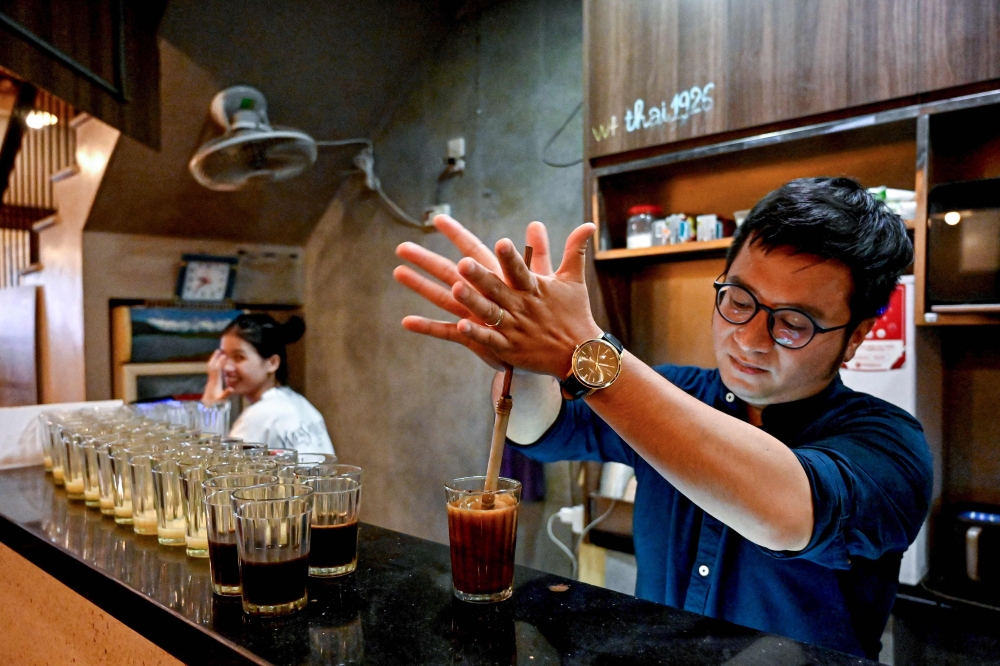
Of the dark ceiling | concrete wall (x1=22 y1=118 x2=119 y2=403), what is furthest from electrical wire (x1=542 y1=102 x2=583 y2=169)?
concrete wall (x1=22 y1=118 x2=119 y2=403)

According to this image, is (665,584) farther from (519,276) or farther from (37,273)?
(37,273)

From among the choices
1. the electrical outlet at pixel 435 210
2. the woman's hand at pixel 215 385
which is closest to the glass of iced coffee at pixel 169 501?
the woman's hand at pixel 215 385

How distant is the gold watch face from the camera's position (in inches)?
33.9

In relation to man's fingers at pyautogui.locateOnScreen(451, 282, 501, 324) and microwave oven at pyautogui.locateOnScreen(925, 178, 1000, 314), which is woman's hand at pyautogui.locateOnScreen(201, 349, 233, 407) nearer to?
man's fingers at pyautogui.locateOnScreen(451, 282, 501, 324)

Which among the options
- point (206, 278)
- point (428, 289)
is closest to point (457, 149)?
point (206, 278)

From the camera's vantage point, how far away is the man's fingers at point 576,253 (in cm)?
86

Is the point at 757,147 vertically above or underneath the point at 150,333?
above

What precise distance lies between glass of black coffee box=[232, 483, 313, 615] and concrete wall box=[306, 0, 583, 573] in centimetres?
244

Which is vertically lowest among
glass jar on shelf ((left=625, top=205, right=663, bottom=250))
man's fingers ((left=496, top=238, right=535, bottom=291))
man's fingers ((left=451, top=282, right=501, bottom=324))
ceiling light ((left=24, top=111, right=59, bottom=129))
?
man's fingers ((left=451, top=282, right=501, bottom=324))

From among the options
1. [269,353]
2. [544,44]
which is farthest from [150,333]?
[544,44]

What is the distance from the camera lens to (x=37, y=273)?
14.5 feet

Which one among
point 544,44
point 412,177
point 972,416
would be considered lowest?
point 972,416

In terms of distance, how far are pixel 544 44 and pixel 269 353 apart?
6.33ft

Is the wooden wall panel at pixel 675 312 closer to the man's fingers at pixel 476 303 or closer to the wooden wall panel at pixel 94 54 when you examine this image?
the man's fingers at pixel 476 303
